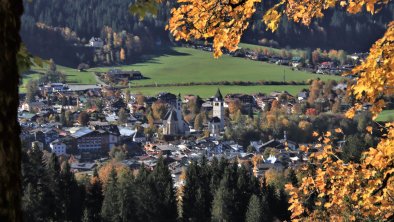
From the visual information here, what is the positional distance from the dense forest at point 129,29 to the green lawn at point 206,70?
8.10m

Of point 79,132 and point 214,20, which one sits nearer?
point 214,20

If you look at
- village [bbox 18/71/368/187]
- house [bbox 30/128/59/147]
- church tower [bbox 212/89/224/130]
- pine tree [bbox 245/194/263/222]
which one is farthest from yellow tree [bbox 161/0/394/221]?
church tower [bbox 212/89/224/130]

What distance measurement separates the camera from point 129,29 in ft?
370

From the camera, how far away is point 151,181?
85.0ft

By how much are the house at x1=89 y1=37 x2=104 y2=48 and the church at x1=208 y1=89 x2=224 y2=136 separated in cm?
3831

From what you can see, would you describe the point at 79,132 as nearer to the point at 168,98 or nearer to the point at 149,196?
the point at 168,98

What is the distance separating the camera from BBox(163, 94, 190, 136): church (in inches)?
2623

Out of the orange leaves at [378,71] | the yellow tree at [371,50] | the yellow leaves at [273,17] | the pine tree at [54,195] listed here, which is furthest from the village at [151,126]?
the orange leaves at [378,71]

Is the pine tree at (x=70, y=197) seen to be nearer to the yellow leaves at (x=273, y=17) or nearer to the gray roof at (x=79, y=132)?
the yellow leaves at (x=273, y=17)

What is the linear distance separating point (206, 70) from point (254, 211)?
65.9 metres

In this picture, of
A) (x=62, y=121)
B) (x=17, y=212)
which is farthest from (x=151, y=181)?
(x=62, y=121)

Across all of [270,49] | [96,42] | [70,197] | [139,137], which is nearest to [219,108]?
[139,137]

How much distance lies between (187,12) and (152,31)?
10892cm

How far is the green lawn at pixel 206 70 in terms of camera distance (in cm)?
8644
